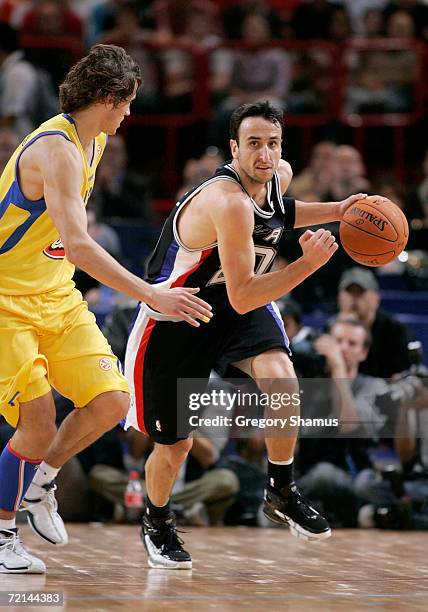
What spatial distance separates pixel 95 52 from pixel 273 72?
6804 mm

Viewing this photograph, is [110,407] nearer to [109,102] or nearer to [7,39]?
[109,102]

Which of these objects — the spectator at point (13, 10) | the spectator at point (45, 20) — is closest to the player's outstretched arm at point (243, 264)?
the spectator at point (45, 20)

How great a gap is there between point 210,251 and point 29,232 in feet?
2.77

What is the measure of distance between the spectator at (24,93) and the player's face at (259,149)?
5.85 metres

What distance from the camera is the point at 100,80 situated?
4.94 metres

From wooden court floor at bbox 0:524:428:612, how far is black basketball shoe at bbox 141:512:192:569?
0.07m

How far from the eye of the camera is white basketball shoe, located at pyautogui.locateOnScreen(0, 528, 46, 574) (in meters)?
5.07

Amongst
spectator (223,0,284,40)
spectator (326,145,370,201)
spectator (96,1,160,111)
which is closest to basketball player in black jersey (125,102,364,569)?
spectator (326,145,370,201)

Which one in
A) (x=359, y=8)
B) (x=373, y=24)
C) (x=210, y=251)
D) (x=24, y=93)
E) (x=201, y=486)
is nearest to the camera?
(x=210, y=251)

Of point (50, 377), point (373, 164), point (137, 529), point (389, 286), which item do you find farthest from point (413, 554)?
point (373, 164)

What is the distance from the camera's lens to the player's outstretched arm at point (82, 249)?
465 cm

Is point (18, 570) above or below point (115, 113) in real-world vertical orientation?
below

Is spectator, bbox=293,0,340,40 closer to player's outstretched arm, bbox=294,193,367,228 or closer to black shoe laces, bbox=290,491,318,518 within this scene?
player's outstretched arm, bbox=294,193,367,228
